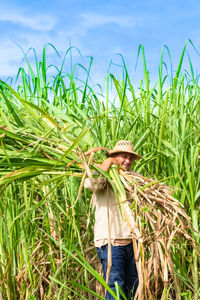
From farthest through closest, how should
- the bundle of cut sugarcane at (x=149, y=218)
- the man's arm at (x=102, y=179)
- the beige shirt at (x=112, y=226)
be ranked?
the beige shirt at (x=112, y=226) < the man's arm at (x=102, y=179) < the bundle of cut sugarcane at (x=149, y=218)

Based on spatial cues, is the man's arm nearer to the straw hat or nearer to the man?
the man

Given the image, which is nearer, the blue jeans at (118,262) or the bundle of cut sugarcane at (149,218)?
the bundle of cut sugarcane at (149,218)

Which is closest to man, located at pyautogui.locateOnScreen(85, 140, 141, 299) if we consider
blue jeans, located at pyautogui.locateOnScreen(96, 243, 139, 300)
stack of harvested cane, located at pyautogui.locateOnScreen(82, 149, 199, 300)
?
blue jeans, located at pyautogui.locateOnScreen(96, 243, 139, 300)

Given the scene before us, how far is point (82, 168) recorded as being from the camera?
2605 millimetres

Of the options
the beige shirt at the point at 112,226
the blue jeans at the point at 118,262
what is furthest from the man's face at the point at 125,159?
the blue jeans at the point at 118,262

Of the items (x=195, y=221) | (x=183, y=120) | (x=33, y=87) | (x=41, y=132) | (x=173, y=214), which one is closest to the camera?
(x=173, y=214)

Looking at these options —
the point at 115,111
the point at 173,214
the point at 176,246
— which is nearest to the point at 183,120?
the point at 115,111

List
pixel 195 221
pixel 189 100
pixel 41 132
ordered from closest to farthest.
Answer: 1. pixel 41 132
2. pixel 195 221
3. pixel 189 100

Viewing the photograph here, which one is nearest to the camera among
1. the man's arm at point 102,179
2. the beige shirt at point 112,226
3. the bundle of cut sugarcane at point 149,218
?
the bundle of cut sugarcane at point 149,218

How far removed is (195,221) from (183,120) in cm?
83

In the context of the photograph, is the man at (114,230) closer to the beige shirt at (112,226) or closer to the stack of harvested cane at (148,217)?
the beige shirt at (112,226)

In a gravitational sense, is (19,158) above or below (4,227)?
above

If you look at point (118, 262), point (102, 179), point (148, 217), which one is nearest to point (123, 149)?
point (102, 179)

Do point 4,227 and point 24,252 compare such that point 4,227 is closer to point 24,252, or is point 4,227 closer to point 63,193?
point 24,252
